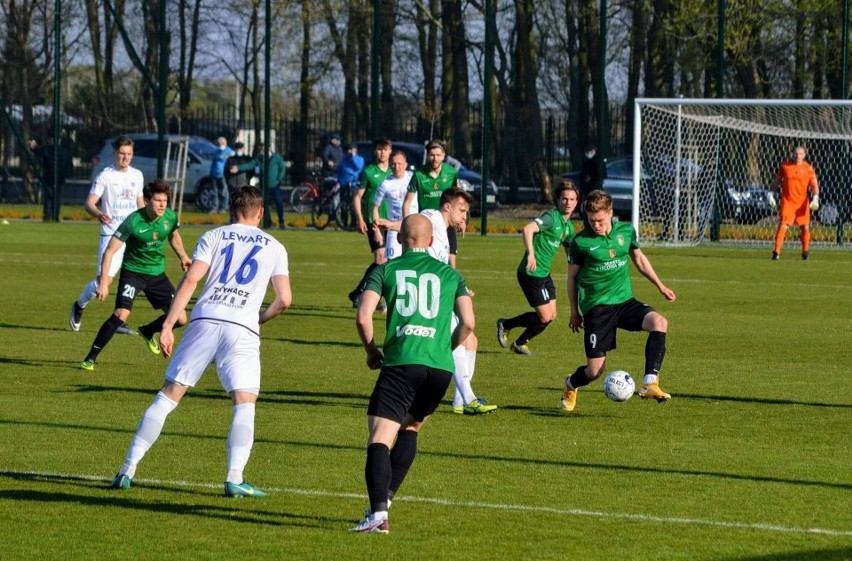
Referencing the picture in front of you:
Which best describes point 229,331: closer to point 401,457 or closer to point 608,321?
point 401,457

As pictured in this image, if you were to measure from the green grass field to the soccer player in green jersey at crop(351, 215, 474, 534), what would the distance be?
38 cm


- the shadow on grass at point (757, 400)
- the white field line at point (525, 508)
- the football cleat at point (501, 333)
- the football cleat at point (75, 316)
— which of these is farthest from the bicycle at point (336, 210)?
the white field line at point (525, 508)

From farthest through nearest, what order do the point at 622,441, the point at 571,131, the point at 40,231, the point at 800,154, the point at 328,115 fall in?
1. the point at 328,115
2. the point at 571,131
3. the point at 40,231
4. the point at 800,154
5. the point at 622,441

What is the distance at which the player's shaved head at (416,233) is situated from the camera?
671cm

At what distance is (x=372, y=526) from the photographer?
6348 millimetres

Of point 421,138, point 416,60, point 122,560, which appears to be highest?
point 416,60

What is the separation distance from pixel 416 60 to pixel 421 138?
281 inches

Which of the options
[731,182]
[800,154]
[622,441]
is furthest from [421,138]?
[622,441]

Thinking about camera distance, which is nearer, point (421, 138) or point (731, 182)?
point (731, 182)

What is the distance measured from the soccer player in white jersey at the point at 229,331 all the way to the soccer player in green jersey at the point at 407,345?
807 millimetres

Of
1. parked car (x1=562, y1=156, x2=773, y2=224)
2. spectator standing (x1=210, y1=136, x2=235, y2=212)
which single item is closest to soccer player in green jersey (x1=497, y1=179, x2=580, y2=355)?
parked car (x1=562, y1=156, x2=773, y2=224)

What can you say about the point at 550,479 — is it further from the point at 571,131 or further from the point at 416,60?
the point at 416,60

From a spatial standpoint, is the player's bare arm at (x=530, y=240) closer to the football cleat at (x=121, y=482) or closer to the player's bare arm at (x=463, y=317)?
the player's bare arm at (x=463, y=317)

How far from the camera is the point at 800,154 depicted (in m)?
23.2
